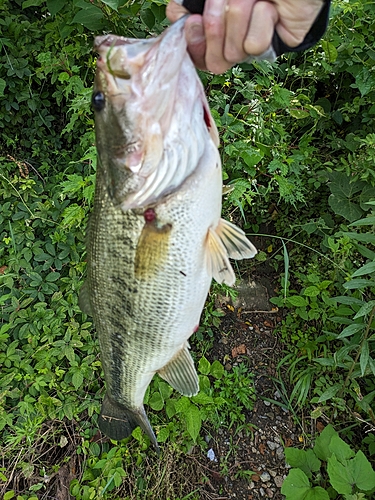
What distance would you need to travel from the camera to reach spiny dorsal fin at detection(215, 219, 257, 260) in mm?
1471

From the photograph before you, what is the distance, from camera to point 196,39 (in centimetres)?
133

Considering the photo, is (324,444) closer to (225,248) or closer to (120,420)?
(120,420)

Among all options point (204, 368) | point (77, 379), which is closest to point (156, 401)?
A: point (204, 368)

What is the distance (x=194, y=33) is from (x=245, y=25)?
17cm

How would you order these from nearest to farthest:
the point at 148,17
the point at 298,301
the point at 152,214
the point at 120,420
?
1. the point at 152,214
2. the point at 120,420
3. the point at 148,17
4. the point at 298,301

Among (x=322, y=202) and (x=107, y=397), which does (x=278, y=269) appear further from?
(x=107, y=397)

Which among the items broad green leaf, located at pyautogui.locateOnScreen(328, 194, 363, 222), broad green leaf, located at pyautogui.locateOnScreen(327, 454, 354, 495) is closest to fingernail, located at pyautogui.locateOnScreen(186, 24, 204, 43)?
broad green leaf, located at pyautogui.locateOnScreen(327, 454, 354, 495)

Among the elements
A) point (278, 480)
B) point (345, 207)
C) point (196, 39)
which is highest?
point (196, 39)

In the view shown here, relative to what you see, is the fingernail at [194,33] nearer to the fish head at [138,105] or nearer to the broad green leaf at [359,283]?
the fish head at [138,105]

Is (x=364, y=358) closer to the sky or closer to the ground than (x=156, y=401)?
closer to the sky

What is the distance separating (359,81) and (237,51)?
2.01 meters

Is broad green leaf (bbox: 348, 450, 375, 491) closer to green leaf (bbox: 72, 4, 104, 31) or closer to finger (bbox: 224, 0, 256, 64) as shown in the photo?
finger (bbox: 224, 0, 256, 64)

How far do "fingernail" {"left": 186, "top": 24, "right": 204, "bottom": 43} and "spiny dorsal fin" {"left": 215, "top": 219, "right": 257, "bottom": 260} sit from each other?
0.62m

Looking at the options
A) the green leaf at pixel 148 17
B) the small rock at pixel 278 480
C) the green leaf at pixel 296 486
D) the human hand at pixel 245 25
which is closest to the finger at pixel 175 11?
the human hand at pixel 245 25
